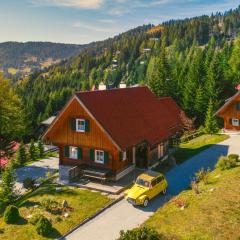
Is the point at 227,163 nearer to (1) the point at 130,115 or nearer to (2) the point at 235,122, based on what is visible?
(1) the point at 130,115

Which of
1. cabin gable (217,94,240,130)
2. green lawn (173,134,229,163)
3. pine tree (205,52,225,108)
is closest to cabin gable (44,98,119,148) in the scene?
green lawn (173,134,229,163)

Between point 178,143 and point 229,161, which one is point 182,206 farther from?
point 178,143

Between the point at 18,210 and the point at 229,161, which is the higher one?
the point at 229,161

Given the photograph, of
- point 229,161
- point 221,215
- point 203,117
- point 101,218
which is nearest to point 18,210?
point 101,218

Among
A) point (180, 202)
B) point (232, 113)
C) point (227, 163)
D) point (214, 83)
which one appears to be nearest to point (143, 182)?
point (180, 202)

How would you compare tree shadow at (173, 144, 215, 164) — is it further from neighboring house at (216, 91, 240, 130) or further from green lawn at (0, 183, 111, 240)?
green lawn at (0, 183, 111, 240)

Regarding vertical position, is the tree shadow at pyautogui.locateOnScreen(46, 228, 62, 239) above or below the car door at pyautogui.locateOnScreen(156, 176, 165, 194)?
below
